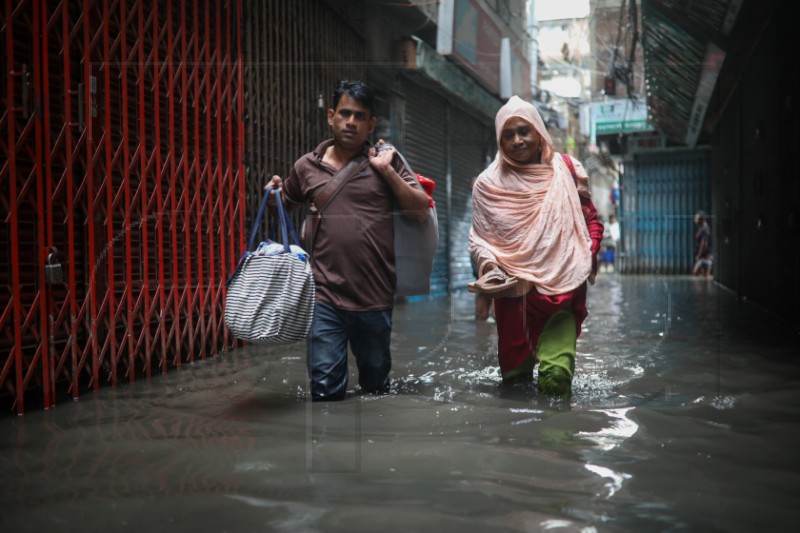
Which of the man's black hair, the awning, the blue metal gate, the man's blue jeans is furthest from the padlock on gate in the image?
the blue metal gate

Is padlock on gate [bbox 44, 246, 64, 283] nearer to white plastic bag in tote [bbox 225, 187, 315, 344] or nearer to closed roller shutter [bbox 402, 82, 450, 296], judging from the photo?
white plastic bag in tote [bbox 225, 187, 315, 344]

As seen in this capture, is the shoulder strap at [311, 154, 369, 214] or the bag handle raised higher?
the shoulder strap at [311, 154, 369, 214]

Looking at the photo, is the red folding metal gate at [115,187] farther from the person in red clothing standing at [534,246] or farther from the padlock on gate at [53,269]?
the person in red clothing standing at [534,246]

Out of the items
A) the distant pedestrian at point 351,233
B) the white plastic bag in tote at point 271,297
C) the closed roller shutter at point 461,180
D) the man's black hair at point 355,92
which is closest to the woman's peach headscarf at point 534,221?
the distant pedestrian at point 351,233

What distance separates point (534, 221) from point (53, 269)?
265 cm

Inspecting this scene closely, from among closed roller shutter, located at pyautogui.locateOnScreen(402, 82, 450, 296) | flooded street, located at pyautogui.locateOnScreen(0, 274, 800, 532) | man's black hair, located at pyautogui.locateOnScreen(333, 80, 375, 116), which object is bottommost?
flooded street, located at pyautogui.locateOnScreen(0, 274, 800, 532)

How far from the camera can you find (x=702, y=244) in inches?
762

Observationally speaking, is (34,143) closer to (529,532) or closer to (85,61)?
(85,61)

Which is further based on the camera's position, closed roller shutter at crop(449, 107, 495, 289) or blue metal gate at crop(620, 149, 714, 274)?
blue metal gate at crop(620, 149, 714, 274)

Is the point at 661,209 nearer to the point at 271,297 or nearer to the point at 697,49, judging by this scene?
the point at 697,49

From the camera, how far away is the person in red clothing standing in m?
4.04

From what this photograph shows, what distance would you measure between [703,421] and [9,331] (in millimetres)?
3447

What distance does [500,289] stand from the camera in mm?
3982

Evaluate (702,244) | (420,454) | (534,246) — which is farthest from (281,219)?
(702,244)
